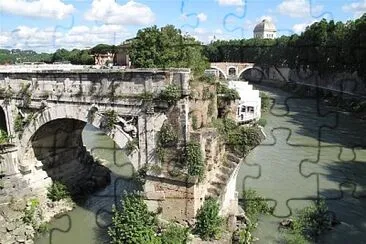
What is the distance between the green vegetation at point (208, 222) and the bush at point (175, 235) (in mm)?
296

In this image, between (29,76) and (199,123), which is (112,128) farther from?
(29,76)

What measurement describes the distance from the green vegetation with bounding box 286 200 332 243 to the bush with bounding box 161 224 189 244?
2661mm

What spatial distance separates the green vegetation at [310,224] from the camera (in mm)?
10086

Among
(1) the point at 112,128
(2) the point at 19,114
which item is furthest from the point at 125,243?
(2) the point at 19,114

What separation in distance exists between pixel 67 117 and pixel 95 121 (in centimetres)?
96

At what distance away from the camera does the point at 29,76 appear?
11.0 meters

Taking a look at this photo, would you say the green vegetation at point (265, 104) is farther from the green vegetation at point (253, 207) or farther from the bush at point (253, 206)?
the bush at point (253, 206)

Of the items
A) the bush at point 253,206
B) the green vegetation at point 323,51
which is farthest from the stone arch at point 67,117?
the green vegetation at point 323,51

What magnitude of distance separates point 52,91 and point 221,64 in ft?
109

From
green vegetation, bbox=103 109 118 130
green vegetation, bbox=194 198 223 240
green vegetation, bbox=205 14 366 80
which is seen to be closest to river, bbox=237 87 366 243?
green vegetation, bbox=194 198 223 240

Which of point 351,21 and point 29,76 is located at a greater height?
point 351,21

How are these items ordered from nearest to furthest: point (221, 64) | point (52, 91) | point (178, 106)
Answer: point (178, 106) < point (52, 91) < point (221, 64)

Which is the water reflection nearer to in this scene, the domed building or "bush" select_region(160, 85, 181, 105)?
"bush" select_region(160, 85, 181, 105)

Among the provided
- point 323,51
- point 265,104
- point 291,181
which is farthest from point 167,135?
point 323,51
